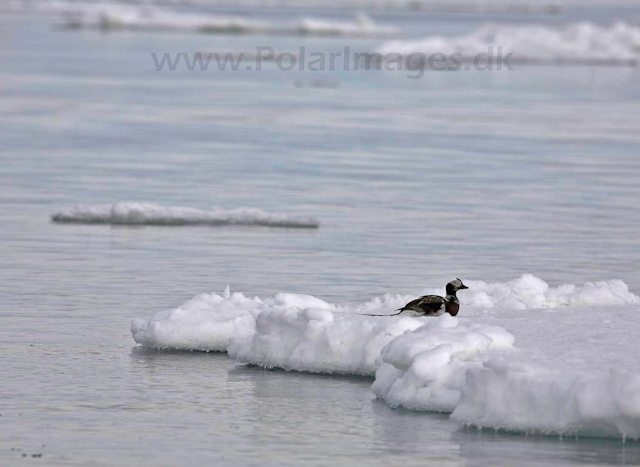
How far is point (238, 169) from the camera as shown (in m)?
25.3

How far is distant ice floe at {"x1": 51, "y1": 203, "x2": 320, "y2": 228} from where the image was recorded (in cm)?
1895

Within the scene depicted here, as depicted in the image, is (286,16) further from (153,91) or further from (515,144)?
(515,144)

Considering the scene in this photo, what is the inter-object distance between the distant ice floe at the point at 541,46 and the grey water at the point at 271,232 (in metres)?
12.0

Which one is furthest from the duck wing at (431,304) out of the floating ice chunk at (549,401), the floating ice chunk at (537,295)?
the floating ice chunk at (549,401)

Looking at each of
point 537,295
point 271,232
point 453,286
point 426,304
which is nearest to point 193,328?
point 426,304

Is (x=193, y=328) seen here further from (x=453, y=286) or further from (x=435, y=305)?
(x=453, y=286)

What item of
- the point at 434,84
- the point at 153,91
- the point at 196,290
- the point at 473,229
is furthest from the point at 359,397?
the point at 434,84

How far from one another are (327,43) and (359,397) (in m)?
60.5

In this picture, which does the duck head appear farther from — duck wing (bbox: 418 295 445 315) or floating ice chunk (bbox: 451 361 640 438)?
floating ice chunk (bbox: 451 361 640 438)

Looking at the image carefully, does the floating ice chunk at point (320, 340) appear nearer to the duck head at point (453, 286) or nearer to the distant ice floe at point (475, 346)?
the distant ice floe at point (475, 346)

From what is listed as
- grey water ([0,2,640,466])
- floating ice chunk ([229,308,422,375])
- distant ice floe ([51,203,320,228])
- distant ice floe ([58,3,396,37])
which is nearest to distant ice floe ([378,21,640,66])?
grey water ([0,2,640,466])

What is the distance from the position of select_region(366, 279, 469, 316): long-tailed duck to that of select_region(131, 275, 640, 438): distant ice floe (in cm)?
14

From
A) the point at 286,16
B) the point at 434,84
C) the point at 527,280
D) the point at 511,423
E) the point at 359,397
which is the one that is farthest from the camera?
the point at 286,16

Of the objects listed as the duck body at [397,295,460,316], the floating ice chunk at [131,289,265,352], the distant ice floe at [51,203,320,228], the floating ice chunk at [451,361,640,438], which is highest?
the distant ice floe at [51,203,320,228]
